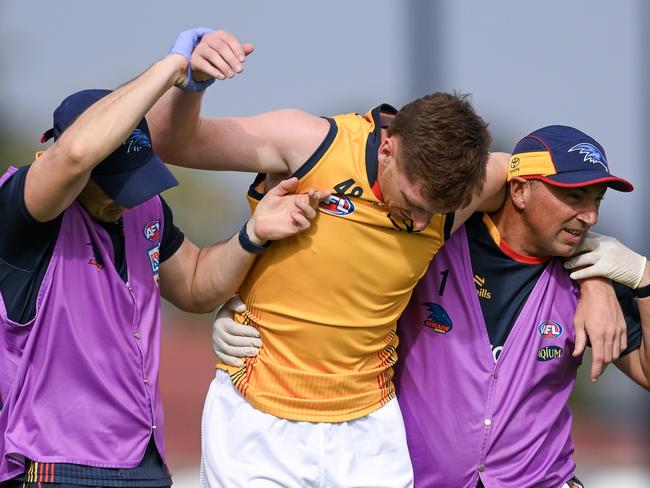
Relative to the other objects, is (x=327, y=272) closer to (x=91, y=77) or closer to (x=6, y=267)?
(x=6, y=267)

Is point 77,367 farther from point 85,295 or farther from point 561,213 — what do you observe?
point 561,213

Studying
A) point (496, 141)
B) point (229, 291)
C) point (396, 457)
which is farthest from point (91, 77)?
point (396, 457)

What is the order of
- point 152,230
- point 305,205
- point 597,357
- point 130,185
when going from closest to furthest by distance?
point 130,185 < point 305,205 < point 152,230 < point 597,357

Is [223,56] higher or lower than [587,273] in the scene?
higher

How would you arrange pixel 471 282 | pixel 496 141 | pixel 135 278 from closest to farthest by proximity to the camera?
pixel 135 278 → pixel 471 282 → pixel 496 141

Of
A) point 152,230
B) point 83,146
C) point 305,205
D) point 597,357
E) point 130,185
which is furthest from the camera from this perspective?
point 597,357

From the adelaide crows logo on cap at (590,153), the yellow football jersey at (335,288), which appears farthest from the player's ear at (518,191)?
the yellow football jersey at (335,288)

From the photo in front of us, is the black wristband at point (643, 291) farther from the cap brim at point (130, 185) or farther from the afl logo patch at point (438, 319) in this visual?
the cap brim at point (130, 185)

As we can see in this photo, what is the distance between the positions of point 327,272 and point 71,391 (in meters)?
0.57

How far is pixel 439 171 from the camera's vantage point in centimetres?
218

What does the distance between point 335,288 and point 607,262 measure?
70cm

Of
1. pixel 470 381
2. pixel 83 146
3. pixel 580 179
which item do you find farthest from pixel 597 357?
pixel 83 146

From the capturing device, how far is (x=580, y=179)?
8.30ft

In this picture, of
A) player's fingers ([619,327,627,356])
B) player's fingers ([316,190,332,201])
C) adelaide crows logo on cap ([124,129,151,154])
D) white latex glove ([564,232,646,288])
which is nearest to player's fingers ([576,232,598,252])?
white latex glove ([564,232,646,288])
